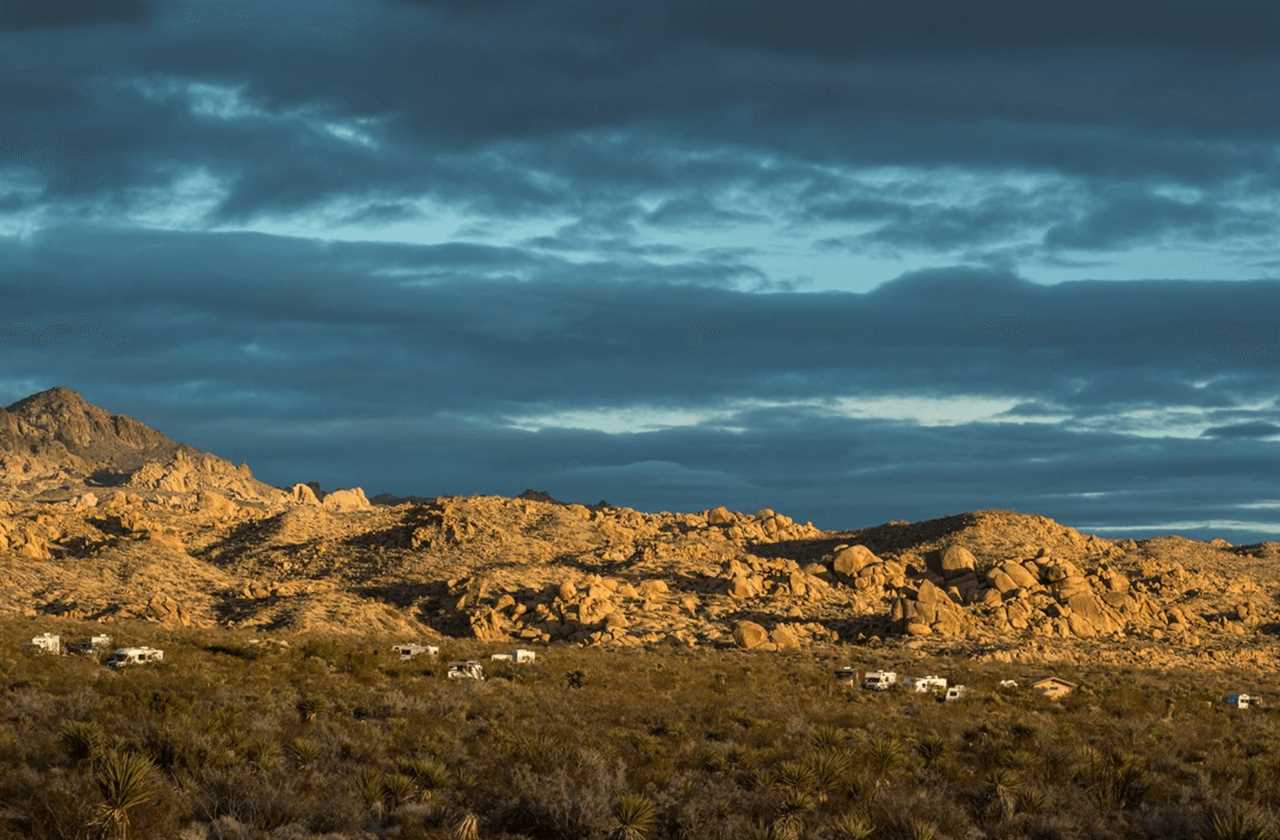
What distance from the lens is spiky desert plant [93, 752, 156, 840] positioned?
802 inches

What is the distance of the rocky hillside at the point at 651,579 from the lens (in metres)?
76.2

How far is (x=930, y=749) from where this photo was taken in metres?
32.8

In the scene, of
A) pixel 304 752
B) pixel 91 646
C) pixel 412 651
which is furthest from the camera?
pixel 412 651

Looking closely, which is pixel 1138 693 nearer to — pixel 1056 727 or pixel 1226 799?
pixel 1056 727

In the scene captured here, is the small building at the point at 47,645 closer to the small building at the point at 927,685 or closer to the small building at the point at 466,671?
the small building at the point at 466,671

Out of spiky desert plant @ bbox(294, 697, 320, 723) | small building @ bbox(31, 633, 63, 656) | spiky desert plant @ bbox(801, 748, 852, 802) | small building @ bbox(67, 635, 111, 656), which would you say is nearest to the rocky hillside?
small building @ bbox(67, 635, 111, 656)

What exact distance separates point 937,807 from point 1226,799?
6.69 meters

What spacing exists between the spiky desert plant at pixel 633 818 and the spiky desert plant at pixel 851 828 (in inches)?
126

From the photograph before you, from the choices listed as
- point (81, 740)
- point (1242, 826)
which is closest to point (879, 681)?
point (1242, 826)

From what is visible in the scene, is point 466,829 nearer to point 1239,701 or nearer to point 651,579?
point 1239,701

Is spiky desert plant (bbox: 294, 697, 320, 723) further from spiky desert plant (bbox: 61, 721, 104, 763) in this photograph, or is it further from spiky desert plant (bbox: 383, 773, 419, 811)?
spiky desert plant (bbox: 383, 773, 419, 811)

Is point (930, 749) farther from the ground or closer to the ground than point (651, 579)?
closer to the ground

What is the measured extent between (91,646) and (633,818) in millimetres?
32788

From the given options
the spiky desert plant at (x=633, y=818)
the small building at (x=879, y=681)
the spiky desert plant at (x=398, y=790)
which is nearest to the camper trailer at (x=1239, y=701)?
the small building at (x=879, y=681)
